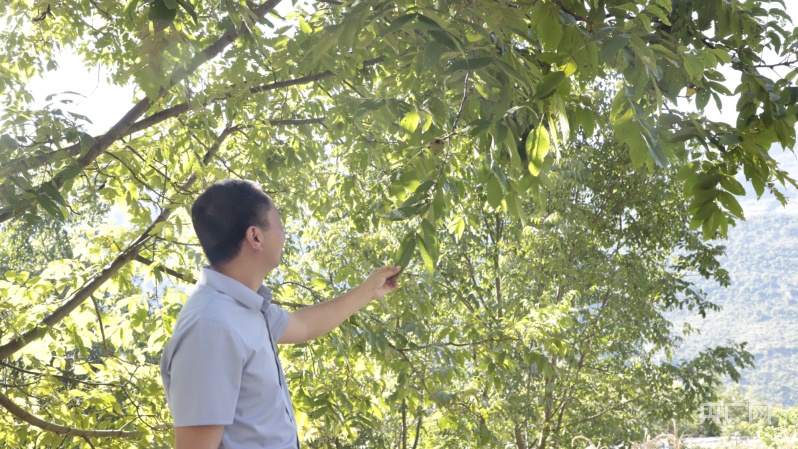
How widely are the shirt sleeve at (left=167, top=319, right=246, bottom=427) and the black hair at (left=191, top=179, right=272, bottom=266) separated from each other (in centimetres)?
26

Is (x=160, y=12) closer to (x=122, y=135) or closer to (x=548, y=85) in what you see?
(x=548, y=85)

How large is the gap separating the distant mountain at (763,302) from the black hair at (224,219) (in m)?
78.4

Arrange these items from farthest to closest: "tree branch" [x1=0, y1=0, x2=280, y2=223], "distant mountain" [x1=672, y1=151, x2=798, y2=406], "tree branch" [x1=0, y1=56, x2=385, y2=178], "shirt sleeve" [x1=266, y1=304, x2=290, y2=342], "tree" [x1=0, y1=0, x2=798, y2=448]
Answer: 1. "distant mountain" [x1=672, y1=151, x2=798, y2=406]
2. "tree branch" [x1=0, y1=56, x2=385, y2=178]
3. "tree branch" [x1=0, y1=0, x2=280, y2=223]
4. "shirt sleeve" [x1=266, y1=304, x2=290, y2=342]
5. "tree" [x1=0, y1=0, x2=798, y2=448]

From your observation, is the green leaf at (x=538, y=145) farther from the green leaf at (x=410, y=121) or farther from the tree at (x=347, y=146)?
the green leaf at (x=410, y=121)

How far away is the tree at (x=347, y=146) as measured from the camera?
1.45 m

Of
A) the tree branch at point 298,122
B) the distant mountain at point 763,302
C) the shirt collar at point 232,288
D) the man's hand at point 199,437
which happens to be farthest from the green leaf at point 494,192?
the distant mountain at point 763,302

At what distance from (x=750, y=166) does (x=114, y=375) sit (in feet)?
10.0

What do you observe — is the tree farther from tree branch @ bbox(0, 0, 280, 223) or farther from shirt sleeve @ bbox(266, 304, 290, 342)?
shirt sleeve @ bbox(266, 304, 290, 342)

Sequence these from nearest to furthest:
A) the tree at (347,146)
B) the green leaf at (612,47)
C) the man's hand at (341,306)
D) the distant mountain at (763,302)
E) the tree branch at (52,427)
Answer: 1. the green leaf at (612,47)
2. the tree at (347,146)
3. the man's hand at (341,306)
4. the tree branch at (52,427)
5. the distant mountain at (763,302)

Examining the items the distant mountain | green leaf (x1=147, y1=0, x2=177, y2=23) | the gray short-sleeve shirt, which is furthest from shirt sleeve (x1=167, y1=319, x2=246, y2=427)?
the distant mountain

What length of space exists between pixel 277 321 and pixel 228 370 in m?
0.39

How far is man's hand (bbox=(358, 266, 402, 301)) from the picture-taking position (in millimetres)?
1999

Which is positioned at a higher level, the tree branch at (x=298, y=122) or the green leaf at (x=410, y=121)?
the tree branch at (x=298, y=122)

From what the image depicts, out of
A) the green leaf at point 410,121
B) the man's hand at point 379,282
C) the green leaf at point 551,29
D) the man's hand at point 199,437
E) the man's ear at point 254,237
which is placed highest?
the green leaf at point 410,121
